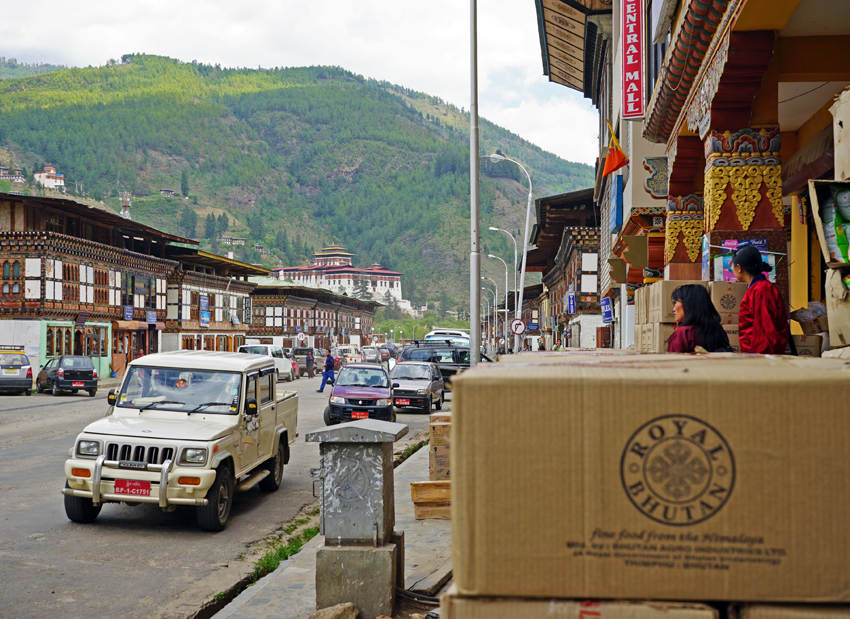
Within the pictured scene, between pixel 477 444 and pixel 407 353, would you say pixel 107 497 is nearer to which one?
pixel 477 444

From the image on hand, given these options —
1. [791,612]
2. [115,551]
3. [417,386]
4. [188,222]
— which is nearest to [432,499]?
[115,551]

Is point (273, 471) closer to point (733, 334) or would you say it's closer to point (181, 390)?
point (181, 390)

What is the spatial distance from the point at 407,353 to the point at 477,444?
29984mm

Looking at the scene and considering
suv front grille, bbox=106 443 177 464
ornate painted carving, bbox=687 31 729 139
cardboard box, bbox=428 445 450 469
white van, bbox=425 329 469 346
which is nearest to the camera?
ornate painted carving, bbox=687 31 729 139

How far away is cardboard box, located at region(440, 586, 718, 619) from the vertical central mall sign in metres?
14.0

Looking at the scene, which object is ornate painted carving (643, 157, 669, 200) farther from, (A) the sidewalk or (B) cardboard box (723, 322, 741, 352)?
(A) the sidewalk

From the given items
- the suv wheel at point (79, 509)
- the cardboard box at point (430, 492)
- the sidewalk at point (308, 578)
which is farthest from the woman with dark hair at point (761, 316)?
the suv wheel at point (79, 509)

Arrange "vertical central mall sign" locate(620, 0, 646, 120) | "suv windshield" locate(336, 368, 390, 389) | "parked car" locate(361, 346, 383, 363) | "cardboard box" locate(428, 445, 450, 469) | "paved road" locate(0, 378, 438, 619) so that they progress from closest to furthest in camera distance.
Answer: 1. "paved road" locate(0, 378, 438, 619)
2. "cardboard box" locate(428, 445, 450, 469)
3. "vertical central mall sign" locate(620, 0, 646, 120)
4. "suv windshield" locate(336, 368, 390, 389)
5. "parked car" locate(361, 346, 383, 363)

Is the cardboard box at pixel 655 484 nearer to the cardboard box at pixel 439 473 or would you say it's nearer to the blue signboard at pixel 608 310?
the cardboard box at pixel 439 473

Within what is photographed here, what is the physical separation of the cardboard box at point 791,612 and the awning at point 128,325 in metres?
47.8

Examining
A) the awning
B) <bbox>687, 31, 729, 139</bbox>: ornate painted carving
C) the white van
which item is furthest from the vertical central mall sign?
the awning

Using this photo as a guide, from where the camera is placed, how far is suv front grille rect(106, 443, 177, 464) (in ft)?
27.6

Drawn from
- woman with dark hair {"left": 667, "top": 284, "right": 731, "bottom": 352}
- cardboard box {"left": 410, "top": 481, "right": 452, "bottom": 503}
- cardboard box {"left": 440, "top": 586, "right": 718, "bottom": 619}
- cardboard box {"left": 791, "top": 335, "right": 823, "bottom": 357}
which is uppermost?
woman with dark hair {"left": 667, "top": 284, "right": 731, "bottom": 352}

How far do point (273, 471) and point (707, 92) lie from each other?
7.48m
